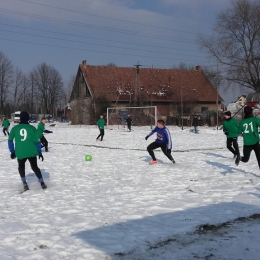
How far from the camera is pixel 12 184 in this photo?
33.4ft

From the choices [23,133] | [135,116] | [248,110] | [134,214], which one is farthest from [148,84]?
[134,214]

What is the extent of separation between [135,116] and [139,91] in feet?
40.8

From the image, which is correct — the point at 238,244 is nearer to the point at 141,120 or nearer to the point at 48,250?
the point at 48,250

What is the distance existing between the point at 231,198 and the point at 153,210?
6.00 ft

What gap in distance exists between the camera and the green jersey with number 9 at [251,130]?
1020 centimetres

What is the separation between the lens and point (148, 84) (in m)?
59.3

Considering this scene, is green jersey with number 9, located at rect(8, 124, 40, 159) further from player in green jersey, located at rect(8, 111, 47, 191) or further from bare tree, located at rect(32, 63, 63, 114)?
bare tree, located at rect(32, 63, 63, 114)

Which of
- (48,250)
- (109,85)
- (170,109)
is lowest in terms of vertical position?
(48,250)

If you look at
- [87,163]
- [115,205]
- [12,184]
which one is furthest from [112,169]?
[115,205]

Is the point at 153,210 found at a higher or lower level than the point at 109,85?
lower

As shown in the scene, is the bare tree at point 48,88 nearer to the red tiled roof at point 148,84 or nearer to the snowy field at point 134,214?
the red tiled roof at point 148,84

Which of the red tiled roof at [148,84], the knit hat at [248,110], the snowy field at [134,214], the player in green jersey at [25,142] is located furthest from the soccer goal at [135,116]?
the player in green jersey at [25,142]

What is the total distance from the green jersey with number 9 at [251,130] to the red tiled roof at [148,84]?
149 ft

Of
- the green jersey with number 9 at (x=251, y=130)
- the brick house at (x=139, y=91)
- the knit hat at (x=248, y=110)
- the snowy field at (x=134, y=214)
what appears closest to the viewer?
the snowy field at (x=134, y=214)
